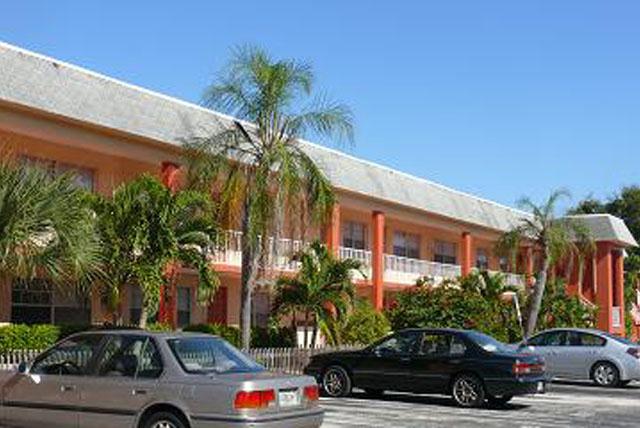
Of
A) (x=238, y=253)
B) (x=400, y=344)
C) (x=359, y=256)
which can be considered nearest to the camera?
(x=400, y=344)

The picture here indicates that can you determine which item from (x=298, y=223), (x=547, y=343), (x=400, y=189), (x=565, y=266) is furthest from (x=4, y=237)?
(x=565, y=266)

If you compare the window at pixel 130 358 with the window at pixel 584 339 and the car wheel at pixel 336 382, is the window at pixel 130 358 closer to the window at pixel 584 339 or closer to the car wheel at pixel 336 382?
the car wheel at pixel 336 382

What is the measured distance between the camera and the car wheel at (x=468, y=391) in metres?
17.2

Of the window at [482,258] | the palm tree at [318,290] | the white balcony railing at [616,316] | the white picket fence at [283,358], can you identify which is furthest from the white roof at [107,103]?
the white balcony railing at [616,316]

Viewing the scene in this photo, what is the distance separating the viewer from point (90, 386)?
10656mm

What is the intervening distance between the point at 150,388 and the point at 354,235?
2955cm

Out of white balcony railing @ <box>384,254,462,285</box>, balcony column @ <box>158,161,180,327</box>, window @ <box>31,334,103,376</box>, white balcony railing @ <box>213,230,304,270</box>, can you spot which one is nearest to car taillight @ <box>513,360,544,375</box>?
window @ <box>31,334,103,376</box>

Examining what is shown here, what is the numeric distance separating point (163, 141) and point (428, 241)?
73.9ft

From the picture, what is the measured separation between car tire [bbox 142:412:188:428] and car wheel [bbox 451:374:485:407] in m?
8.28

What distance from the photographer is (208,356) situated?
1087 cm

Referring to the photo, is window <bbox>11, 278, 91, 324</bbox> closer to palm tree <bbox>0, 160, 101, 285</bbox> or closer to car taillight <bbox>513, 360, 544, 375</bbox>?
palm tree <bbox>0, 160, 101, 285</bbox>

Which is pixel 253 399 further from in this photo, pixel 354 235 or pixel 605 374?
pixel 354 235

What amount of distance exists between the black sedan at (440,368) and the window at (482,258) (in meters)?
32.2

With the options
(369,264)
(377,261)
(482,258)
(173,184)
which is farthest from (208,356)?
(482,258)
